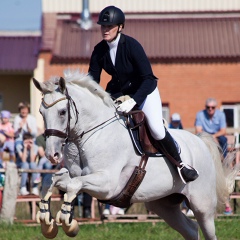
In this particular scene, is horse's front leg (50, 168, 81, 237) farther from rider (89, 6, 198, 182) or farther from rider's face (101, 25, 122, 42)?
rider's face (101, 25, 122, 42)

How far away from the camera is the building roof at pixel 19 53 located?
2294cm

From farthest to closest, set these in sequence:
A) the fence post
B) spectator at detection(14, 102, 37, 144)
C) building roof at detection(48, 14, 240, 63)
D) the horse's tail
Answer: building roof at detection(48, 14, 240, 63) → spectator at detection(14, 102, 37, 144) → the fence post → the horse's tail

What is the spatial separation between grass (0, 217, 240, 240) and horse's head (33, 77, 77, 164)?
337 cm

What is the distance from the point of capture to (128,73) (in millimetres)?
7789

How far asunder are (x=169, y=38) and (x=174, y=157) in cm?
1555

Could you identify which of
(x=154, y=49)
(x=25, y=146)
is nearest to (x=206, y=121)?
(x=25, y=146)

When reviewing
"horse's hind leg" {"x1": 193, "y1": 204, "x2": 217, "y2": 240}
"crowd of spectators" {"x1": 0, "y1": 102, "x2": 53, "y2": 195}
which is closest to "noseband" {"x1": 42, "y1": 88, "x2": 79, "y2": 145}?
"horse's hind leg" {"x1": 193, "y1": 204, "x2": 217, "y2": 240}

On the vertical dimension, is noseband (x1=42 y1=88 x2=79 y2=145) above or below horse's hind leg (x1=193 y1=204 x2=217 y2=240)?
above

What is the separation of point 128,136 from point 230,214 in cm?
476

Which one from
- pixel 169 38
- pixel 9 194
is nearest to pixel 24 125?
pixel 9 194

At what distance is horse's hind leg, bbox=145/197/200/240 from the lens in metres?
8.80

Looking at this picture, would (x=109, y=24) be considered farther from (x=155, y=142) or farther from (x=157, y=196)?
(x=157, y=196)

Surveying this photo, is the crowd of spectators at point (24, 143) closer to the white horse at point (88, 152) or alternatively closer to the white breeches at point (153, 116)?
the white horse at point (88, 152)

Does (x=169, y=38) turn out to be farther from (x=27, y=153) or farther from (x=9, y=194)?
(x=9, y=194)
